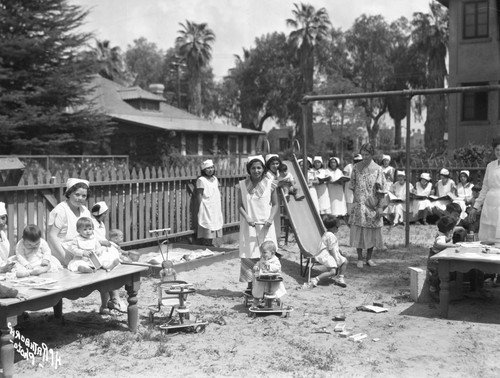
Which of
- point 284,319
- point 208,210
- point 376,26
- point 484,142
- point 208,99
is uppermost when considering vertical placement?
point 376,26

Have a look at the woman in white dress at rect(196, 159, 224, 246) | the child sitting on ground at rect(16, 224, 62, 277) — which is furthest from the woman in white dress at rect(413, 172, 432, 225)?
the child sitting on ground at rect(16, 224, 62, 277)

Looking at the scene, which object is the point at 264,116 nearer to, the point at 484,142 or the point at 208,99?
the point at 208,99

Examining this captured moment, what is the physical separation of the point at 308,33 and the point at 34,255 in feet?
160

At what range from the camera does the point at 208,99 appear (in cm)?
6575

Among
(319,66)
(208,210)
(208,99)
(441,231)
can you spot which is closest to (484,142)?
(208,210)

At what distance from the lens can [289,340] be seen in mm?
5922

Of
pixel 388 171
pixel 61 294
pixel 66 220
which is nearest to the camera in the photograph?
pixel 61 294

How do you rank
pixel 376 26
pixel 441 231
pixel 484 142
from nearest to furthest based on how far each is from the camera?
pixel 441 231, pixel 484 142, pixel 376 26

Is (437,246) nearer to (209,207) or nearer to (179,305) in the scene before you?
(179,305)

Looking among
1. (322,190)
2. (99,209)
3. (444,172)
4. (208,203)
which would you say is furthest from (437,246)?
(444,172)

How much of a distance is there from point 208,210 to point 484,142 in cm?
1725

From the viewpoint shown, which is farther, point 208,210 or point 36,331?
point 208,210

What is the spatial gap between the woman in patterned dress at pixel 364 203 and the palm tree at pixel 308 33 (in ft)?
139

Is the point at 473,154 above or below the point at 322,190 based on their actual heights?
above
